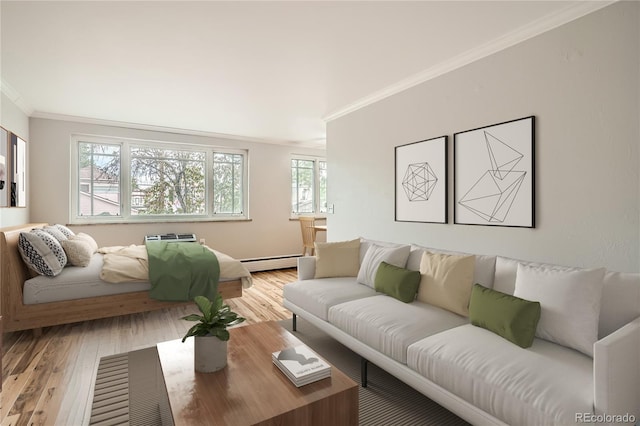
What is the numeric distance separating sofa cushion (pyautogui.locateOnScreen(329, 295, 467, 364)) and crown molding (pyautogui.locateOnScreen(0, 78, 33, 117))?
3.95 meters

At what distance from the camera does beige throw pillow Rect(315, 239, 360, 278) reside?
321 centimetres

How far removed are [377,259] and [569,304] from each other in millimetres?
1461

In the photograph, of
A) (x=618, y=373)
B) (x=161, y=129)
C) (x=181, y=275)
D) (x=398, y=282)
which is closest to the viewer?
(x=618, y=373)

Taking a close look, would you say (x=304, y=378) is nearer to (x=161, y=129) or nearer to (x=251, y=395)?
(x=251, y=395)

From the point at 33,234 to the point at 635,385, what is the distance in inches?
168

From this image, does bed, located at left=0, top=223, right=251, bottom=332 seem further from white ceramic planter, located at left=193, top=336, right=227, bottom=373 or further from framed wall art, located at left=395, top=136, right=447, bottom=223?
framed wall art, located at left=395, top=136, right=447, bottom=223

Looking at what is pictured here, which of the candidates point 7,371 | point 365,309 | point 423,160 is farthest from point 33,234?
point 423,160

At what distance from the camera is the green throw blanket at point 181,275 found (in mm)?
3279

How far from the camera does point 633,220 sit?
1.90 metres

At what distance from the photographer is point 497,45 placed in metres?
2.52

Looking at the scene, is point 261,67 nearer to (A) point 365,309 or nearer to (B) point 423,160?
(B) point 423,160

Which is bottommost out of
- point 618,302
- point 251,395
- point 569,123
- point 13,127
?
point 251,395

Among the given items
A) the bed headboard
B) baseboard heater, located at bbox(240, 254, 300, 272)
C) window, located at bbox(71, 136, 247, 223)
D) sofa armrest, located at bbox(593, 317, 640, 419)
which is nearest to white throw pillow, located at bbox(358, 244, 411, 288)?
sofa armrest, located at bbox(593, 317, 640, 419)

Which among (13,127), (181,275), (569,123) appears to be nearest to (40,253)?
(181,275)
